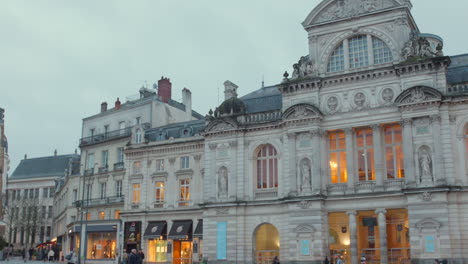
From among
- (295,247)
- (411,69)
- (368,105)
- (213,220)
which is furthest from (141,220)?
(411,69)

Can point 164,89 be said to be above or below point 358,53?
above

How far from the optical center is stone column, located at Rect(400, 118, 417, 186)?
34.5 metres

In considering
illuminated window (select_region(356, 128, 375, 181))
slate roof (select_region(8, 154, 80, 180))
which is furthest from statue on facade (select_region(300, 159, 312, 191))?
slate roof (select_region(8, 154, 80, 180))

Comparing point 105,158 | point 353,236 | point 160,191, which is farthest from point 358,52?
point 105,158

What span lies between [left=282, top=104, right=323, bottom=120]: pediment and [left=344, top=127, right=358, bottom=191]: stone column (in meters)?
2.35

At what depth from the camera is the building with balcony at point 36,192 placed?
80438mm

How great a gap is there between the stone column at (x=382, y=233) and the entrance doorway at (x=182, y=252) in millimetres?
16416

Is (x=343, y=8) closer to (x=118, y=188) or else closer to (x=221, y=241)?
(x=221, y=241)

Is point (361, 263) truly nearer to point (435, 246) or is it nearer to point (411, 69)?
point (435, 246)

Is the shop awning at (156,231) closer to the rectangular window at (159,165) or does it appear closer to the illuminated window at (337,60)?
the rectangular window at (159,165)

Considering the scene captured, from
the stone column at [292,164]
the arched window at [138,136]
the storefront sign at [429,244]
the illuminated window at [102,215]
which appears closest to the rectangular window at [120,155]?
the arched window at [138,136]

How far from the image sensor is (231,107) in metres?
42.9

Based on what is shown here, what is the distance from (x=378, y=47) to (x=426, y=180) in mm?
10222

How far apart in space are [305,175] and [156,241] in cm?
1581
